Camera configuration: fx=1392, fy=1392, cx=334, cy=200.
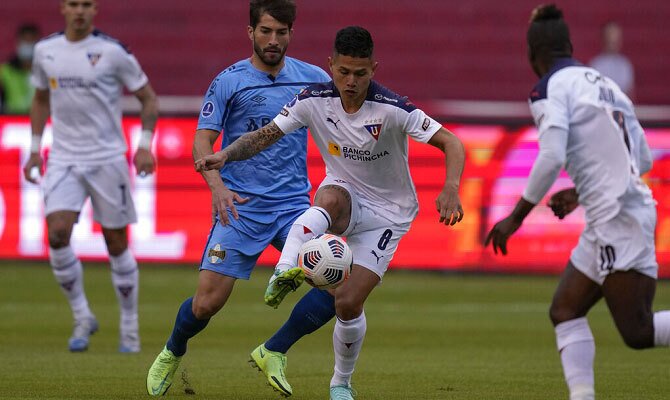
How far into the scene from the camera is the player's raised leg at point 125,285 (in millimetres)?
10672

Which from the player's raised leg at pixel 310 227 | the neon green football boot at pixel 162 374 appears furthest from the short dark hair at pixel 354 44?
the neon green football boot at pixel 162 374

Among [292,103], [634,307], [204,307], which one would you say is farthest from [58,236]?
[634,307]

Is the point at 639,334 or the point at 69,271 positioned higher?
the point at 639,334

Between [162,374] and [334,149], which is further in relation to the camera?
[162,374]

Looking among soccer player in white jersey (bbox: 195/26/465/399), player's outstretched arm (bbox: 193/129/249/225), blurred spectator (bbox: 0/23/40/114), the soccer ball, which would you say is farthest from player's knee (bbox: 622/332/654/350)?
blurred spectator (bbox: 0/23/40/114)

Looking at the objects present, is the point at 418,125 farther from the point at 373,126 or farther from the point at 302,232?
the point at 302,232

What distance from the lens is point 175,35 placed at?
2123 centimetres

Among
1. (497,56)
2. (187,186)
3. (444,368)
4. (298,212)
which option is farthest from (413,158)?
(298,212)

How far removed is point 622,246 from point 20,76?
13079mm

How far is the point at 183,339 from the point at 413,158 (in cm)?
804

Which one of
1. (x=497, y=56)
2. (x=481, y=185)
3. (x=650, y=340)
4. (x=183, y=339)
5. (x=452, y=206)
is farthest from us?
(x=497, y=56)

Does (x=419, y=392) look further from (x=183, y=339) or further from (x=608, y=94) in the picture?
(x=608, y=94)

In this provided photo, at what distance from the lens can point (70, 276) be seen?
10922 mm

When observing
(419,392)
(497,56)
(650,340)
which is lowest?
(497,56)
